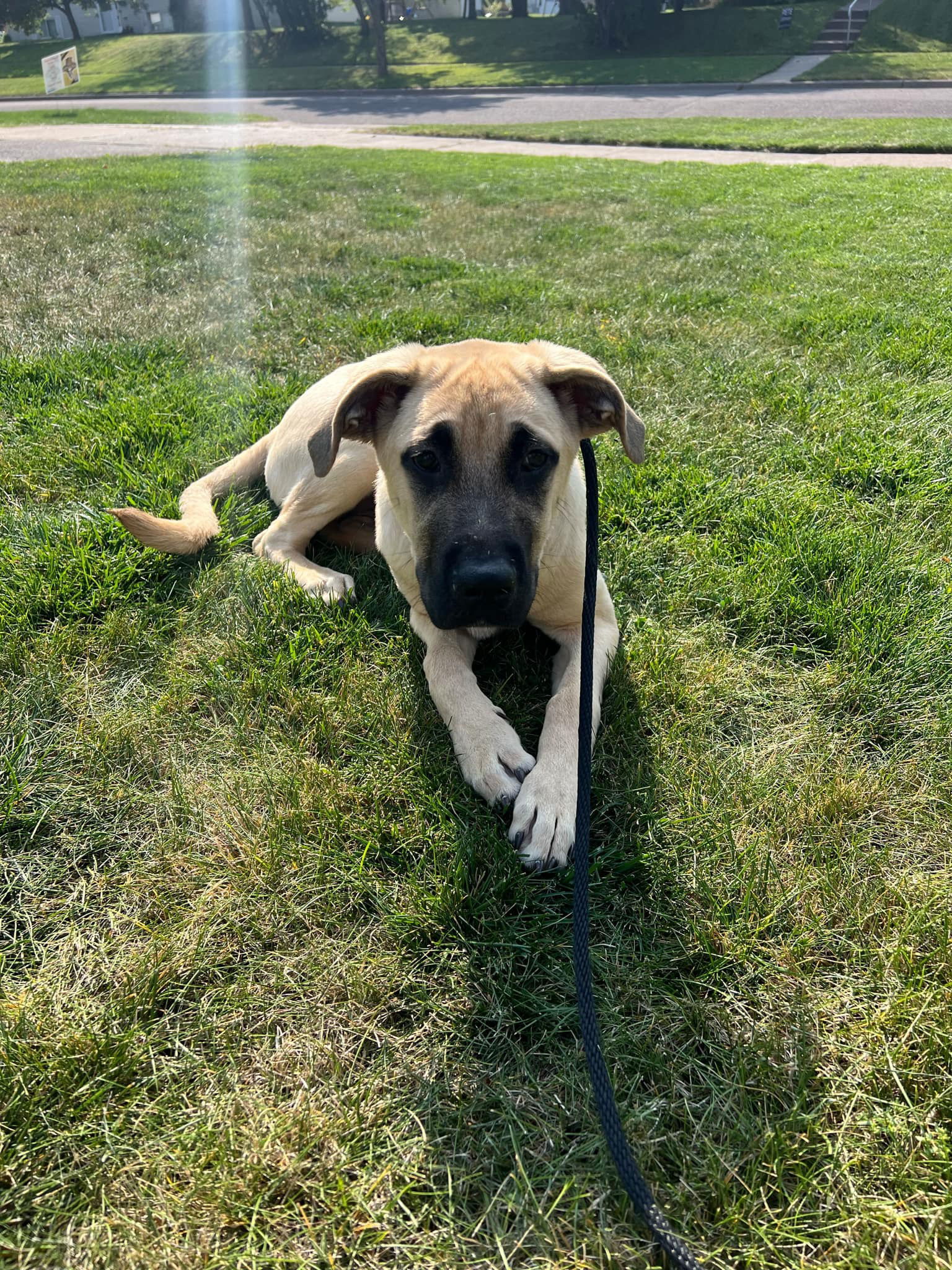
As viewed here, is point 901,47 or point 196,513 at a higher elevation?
Answer: point 901,47

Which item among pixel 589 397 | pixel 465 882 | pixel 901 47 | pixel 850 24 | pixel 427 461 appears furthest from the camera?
pixel 850 24

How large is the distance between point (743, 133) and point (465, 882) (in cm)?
1961

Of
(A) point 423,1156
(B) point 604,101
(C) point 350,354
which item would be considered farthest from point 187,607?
(B) point 604,101

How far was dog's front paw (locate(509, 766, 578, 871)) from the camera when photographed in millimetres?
2221

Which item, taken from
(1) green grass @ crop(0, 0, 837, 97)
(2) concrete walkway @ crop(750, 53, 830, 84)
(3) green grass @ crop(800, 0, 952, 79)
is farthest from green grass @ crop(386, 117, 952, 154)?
(1) green grass @ crop(0, 0, 837, 97)

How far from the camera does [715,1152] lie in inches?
61.7

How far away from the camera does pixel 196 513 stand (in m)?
3.70

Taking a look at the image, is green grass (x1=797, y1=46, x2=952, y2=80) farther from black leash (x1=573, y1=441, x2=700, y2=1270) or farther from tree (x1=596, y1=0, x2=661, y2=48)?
black leash (x1=573, y1=441, x2=700, y2=1270)

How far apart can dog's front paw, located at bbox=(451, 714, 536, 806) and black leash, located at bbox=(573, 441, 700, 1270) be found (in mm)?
330

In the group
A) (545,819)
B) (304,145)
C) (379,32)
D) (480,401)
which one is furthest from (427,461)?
(379,32)

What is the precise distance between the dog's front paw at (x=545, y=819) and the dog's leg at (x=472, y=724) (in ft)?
0.25

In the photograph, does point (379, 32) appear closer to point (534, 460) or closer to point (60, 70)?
point (60, 70)

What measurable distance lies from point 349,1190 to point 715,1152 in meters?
0.72

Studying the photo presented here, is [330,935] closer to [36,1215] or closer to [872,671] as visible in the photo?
[36,1215]
